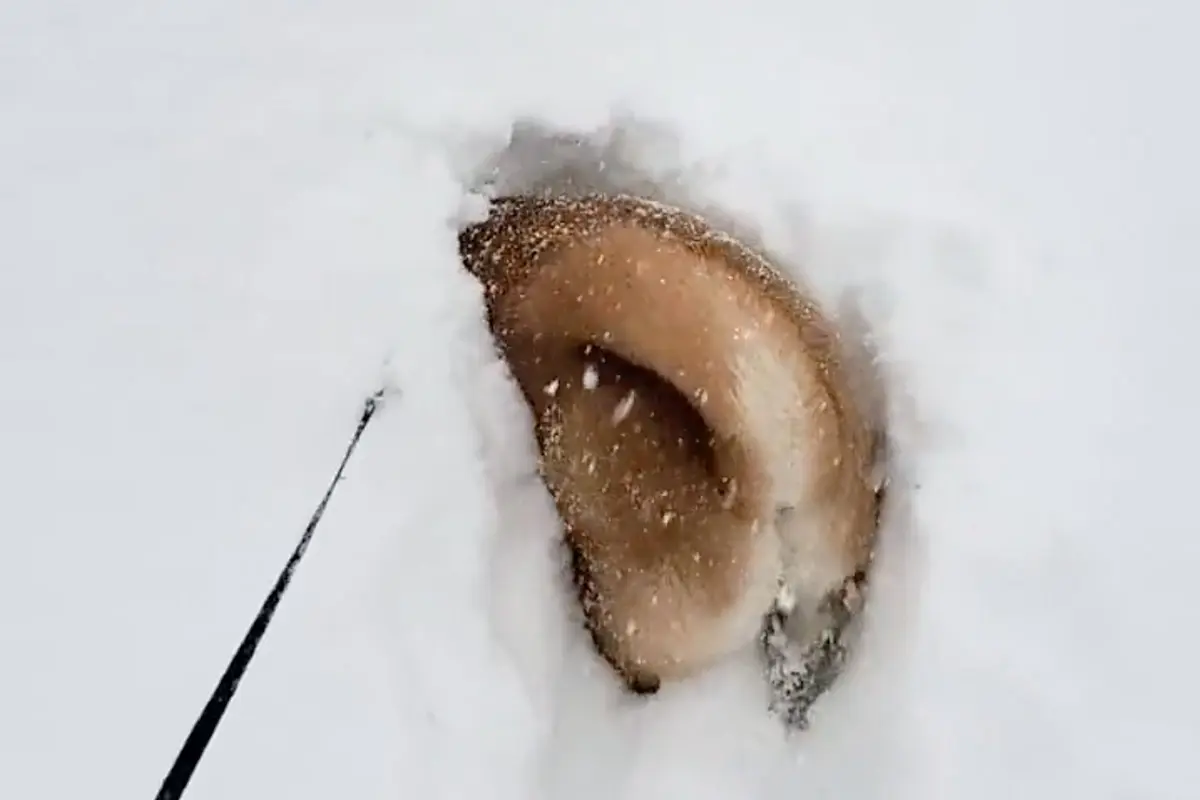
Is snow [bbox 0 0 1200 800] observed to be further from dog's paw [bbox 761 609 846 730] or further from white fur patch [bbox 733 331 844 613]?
white fur patch [bbox 733 331 844 613]

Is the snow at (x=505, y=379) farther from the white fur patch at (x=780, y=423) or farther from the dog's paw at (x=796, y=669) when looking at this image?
the white fur patch at (x=780, y=423)

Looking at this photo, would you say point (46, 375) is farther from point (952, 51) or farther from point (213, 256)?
point (952, 51)

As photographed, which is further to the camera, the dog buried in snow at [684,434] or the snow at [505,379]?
the snow at [505,379]

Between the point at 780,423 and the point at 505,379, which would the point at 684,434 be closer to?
the point at 780,423

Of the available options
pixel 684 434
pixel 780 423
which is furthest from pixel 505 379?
pixel 780 423

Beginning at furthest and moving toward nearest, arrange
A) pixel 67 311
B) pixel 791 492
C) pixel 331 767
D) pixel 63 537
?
pixel 67 311, pixel 63 537, pixel 331 767, pixel 791 492

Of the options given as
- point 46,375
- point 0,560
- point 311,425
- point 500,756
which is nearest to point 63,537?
point 0,560

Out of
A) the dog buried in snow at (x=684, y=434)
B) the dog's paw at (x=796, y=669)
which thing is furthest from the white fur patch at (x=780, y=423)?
the dog's paw at (x=796, y=669)
